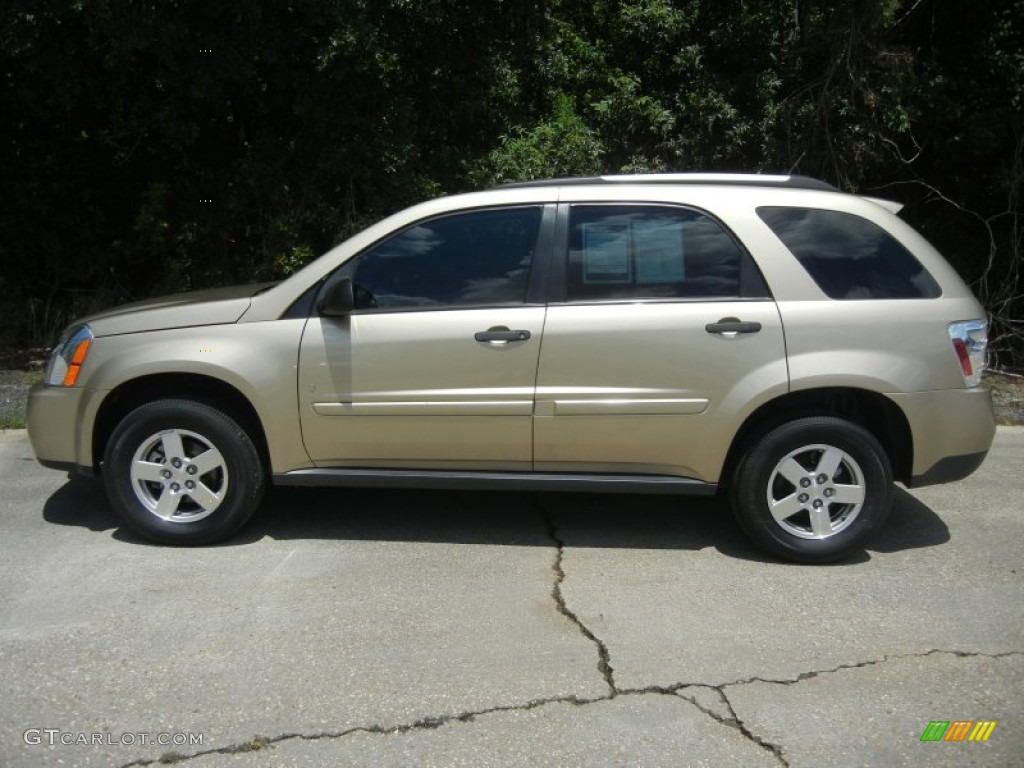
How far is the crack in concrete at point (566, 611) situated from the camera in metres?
3.83

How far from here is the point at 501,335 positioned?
4.81 meters

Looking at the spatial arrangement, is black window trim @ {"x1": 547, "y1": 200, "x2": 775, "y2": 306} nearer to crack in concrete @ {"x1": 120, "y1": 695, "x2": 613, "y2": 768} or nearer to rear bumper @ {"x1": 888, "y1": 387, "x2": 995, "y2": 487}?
rear bumper @ {"x1": 888, "y1": 387, "x2": 995, "y2": 487}

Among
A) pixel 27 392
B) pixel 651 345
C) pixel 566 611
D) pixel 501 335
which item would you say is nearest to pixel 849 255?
pixel 651 345

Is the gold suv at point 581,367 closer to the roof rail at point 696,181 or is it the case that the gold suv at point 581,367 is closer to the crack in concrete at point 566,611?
the roof rail at point 696,181

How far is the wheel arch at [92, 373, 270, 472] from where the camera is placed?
5.09 m

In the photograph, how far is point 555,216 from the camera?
4.96 metres

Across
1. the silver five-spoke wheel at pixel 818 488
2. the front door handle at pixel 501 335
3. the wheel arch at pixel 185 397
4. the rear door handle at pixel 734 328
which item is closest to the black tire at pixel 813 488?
the silver five-spoke wheel at pixel 818 488

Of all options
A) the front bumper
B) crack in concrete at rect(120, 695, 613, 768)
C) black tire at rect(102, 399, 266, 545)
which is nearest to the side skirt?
black tire at rect(102, 399, 266, 545)

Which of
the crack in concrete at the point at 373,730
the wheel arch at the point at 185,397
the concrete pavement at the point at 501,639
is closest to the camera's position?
the crack in concrete at the point at 373,730

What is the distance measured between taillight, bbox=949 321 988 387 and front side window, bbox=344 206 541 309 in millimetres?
2087

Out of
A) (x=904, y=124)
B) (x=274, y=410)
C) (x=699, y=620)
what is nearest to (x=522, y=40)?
(x=904, y=124)

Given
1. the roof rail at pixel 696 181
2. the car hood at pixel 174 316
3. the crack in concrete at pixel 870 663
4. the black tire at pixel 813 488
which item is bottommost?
the crack in concrete at pixel 870 663

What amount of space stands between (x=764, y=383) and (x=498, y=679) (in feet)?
6.35

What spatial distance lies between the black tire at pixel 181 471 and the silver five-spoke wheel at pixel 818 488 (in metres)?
2.61
